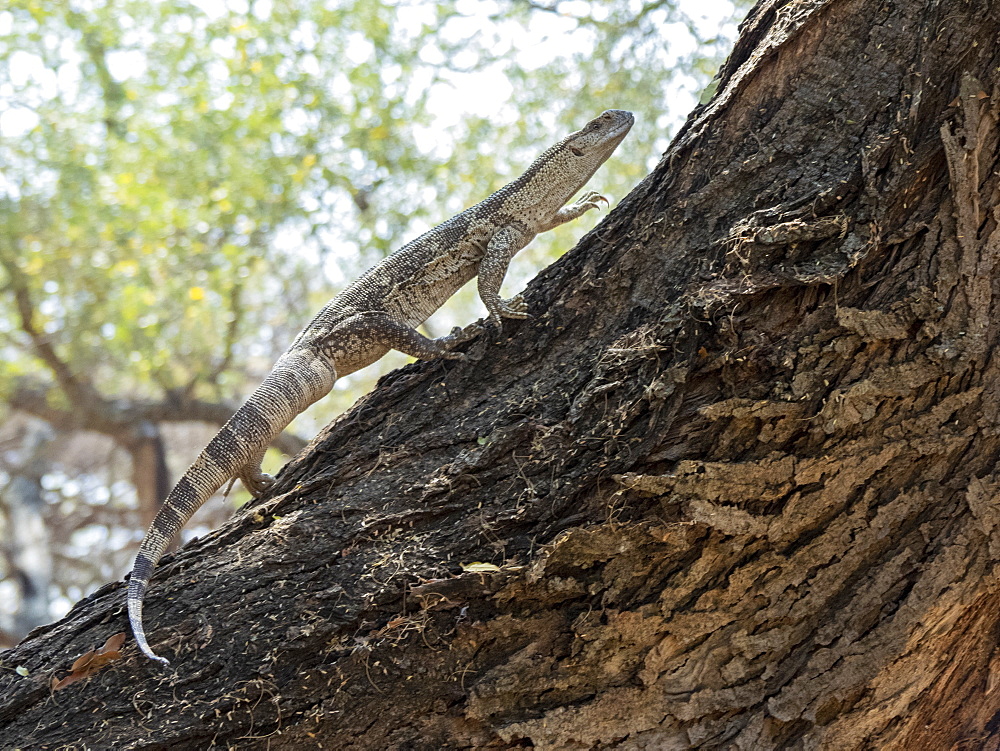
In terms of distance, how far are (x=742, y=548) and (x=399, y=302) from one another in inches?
104

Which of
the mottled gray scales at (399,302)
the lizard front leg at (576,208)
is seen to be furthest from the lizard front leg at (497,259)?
the lizard front leg at (576,208)

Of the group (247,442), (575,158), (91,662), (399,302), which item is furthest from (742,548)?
(575,158)

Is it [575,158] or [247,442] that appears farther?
[575,158]

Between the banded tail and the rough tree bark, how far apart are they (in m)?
0.94

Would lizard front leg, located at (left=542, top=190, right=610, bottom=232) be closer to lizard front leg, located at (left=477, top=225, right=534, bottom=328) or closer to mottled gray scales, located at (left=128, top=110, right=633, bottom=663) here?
mottled gray scales, located at (left=128, top=110, right=633, bottom=663)

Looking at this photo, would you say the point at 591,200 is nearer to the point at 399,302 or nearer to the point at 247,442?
the point at 399,302

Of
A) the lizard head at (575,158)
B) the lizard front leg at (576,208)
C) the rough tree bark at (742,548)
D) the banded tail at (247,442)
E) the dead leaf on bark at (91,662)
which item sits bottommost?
the rough tree bark at (742,548)

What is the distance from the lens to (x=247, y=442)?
3678 mm

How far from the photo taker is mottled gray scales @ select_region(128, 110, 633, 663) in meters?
3.57

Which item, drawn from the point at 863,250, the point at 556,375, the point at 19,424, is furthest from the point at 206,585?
the point at 19,424

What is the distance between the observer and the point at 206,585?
255 cm

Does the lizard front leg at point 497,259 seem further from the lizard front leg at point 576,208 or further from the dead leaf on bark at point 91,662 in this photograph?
the dead leaf on bark at point 91,662

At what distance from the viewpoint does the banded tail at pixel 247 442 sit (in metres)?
3.28

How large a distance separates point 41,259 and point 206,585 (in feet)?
24.0
